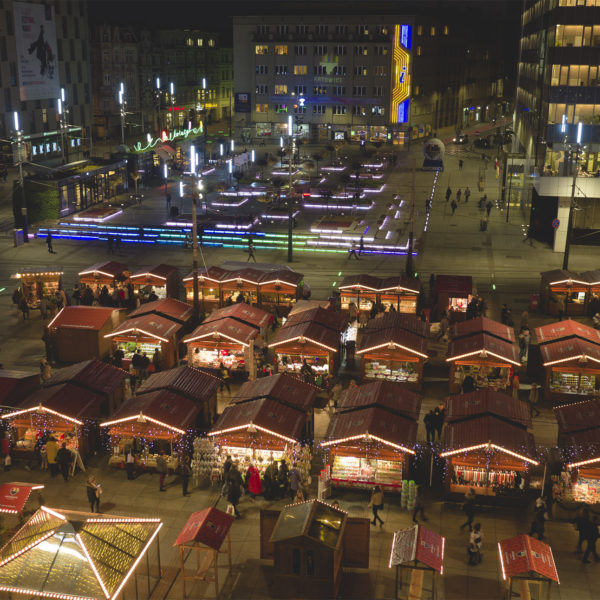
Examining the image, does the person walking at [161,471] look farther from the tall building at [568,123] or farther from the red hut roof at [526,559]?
the tall building at [568,123]

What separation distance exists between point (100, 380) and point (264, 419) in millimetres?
6914

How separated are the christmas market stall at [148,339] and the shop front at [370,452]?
37.3 feet

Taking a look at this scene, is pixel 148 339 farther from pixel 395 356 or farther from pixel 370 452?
pixel 370 452

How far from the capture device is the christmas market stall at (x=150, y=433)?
2462 centimetres

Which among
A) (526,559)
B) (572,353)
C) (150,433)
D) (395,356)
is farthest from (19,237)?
(526,559)

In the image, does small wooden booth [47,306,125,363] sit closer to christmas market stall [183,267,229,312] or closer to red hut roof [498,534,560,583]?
christmas market stall [183,267,229,312]

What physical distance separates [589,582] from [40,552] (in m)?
13.1

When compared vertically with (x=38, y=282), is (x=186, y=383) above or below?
above

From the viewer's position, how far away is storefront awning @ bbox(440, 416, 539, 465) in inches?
893

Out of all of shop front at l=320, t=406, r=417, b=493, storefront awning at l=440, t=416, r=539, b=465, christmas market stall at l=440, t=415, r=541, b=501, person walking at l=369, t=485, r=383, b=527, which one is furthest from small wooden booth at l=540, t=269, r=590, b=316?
person walking at l=369, t=485, r=383, b=527

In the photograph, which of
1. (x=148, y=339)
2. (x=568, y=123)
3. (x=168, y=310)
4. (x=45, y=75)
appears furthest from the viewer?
(x=45, y=75)

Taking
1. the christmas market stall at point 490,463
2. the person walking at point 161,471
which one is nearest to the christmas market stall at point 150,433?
the person walking at point 161,471

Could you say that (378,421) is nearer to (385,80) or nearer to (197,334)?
(197,334)

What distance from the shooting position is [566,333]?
31.9m
